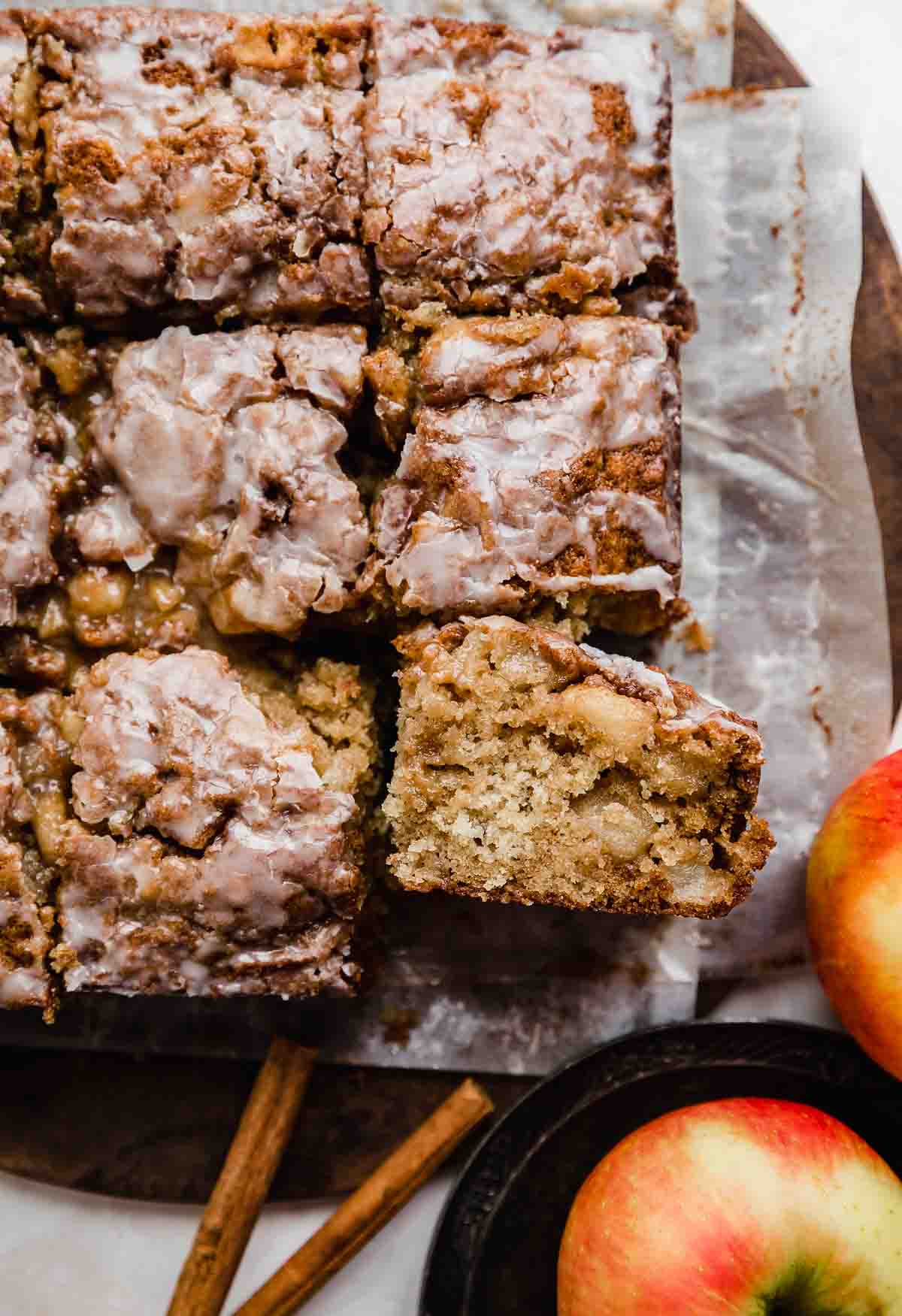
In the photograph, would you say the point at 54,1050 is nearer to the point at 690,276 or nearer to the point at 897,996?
the point at 897,996

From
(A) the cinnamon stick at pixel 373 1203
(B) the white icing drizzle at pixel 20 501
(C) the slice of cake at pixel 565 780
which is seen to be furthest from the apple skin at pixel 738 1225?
(B) the white icing drizzle at pixel 20 501

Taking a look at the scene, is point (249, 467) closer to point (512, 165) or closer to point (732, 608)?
point (512, 165)

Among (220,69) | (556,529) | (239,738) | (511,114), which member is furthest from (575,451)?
(220,69)

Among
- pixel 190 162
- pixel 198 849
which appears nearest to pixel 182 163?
pixel 190 162

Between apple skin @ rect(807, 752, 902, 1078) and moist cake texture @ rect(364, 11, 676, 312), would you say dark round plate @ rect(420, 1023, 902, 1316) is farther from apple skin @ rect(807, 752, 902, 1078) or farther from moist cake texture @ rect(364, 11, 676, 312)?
moist cake texture @ rect(364, 11, 676, 312)

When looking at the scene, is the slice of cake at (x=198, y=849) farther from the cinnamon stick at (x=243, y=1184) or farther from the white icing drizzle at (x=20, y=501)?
the cinnamon stick at (x=243, y=1184)

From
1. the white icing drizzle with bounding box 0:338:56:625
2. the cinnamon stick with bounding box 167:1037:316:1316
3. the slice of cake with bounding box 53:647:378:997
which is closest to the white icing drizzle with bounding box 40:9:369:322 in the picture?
the white icing drizzle with bounding box 0:338:56:625
